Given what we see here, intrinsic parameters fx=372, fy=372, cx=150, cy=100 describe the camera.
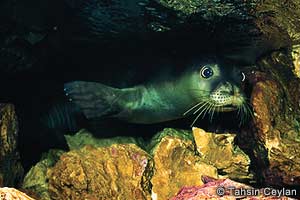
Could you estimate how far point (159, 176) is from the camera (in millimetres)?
4227

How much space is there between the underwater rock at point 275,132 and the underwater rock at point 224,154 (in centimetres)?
30

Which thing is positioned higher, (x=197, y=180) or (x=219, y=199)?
(x=219, y=199)

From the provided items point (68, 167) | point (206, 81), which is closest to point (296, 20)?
point (206, 81)

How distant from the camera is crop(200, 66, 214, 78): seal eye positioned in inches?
190

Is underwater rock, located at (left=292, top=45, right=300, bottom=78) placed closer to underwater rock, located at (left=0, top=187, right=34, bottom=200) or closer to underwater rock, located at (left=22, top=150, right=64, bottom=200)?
underwater rock, located at (left=22, top=150, right=64, bottom=200)

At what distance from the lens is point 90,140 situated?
5.57 metres

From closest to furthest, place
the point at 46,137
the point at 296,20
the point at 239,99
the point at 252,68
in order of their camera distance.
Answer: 1. the point at 296,20
2. the point at 239,99
3. the point at 252,68
4. the point at 46,137

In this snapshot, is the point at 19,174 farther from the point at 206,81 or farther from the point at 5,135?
the point at 206,81

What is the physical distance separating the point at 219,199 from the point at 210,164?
1.77 m

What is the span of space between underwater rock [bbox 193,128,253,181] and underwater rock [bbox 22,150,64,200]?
196 centimetres

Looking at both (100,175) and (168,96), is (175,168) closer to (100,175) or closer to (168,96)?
(100,175)

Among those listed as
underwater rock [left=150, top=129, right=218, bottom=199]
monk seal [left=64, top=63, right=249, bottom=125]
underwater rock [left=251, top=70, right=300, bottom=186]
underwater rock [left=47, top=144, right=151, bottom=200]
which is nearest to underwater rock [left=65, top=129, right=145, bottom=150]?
monk seal [left=64, top=63, right=249, bottom=125]

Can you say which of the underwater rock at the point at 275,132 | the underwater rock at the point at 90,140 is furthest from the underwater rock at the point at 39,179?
the underwater rock at the point at 275,132

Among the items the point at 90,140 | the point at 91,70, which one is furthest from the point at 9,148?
the point at 91,70
